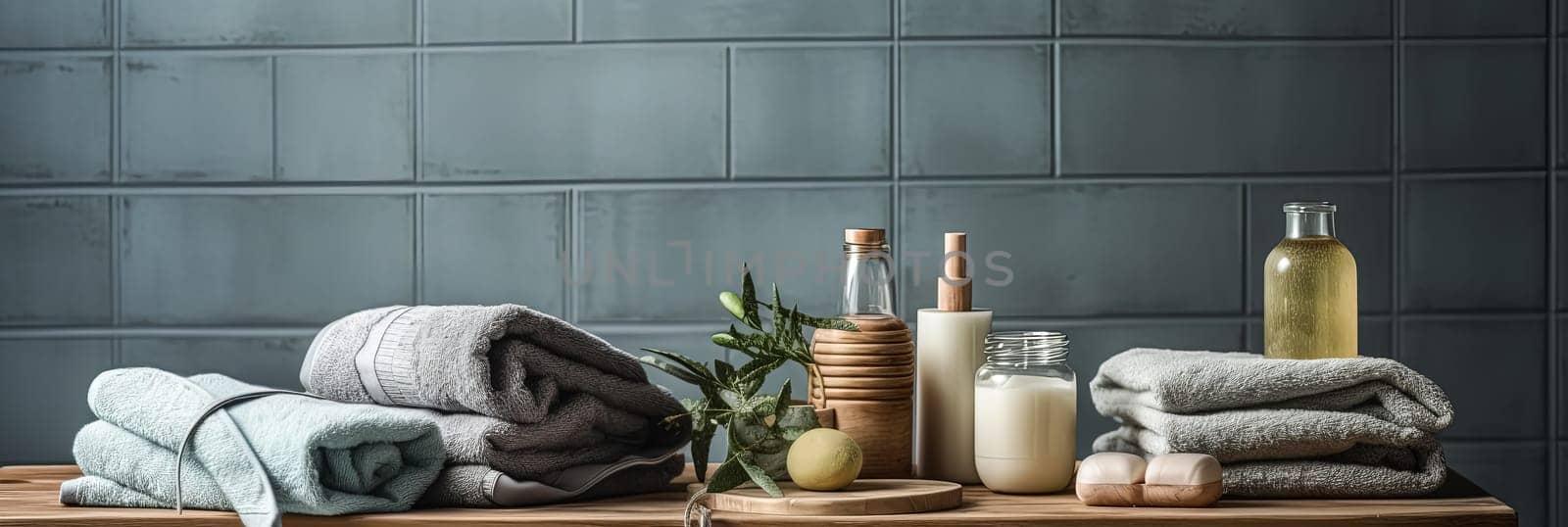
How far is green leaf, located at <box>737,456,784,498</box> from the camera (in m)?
0.84

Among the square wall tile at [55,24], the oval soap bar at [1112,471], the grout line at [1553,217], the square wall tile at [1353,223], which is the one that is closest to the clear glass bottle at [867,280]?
the oval soap bar at [1112,471]

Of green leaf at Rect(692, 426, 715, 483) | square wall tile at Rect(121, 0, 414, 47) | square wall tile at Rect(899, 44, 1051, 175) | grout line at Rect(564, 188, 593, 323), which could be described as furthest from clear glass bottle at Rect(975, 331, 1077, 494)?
square wall tile at Rect(121, 0, 414, 47)

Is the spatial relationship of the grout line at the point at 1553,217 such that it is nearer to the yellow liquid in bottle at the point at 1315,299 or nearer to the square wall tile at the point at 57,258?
the yellow liquid in bottle at the point at 1315,299

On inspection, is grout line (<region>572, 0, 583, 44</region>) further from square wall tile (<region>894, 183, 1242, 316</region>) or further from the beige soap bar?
the beige soap bar

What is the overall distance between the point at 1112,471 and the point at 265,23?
3.66 feet

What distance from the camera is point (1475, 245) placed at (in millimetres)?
1383

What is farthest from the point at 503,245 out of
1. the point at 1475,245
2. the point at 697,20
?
the point at 1475,245

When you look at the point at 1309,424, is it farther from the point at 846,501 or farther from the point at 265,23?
the point at 265,23

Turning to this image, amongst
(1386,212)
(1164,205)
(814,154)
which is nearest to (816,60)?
(814,154)

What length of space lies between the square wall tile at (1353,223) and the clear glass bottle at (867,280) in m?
0.62

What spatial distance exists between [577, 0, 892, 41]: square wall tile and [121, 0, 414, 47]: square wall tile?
0.23 metres

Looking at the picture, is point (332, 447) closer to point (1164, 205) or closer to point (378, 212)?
point (378, 212)

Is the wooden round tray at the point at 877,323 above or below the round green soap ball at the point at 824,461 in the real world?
above

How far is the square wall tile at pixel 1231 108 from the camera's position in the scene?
4.52 feet
